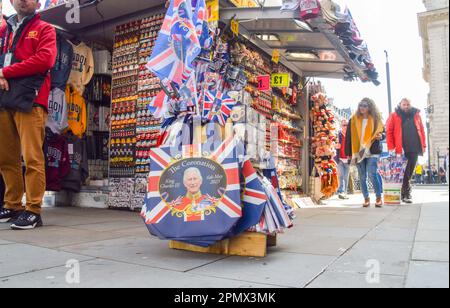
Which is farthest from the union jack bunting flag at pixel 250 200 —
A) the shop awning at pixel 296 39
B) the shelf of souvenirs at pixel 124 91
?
the shelf of souvenirs at pixel 124 91

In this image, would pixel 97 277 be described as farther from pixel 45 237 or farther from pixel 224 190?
pixel 45 237

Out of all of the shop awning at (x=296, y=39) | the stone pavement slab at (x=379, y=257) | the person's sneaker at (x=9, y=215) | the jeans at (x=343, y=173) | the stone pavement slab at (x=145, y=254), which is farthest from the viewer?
the jeans at (x=343, y=173)

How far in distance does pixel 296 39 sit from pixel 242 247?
191 inches

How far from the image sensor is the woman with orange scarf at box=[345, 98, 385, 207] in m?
6.84

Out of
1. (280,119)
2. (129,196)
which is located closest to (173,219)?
(129,196)

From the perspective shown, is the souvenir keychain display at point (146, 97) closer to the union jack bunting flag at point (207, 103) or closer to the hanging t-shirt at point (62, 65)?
the hanging t-shirt at point (62, 65)

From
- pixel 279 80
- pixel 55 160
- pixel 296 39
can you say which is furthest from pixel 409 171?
pixel 55 160

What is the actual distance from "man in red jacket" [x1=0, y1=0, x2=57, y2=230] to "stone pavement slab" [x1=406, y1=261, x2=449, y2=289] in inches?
130

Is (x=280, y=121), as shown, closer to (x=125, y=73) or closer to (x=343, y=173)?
(x=125, y=73)

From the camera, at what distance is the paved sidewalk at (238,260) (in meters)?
2.08

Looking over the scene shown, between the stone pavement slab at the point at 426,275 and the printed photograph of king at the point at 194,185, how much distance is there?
46.7 inches
